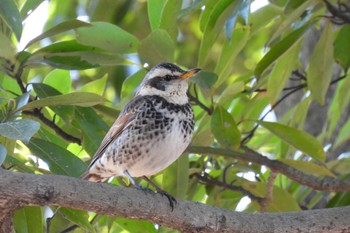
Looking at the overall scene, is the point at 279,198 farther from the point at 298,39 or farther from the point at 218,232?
the point at 218,232

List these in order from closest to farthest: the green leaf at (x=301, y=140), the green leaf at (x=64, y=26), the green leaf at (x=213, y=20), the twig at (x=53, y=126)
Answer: the green leaf at (x=64, y=26)
the green leaf at (x=213, y=20)
the twig at (x=53, y=126)
the green leaf at (x=301, y=140)

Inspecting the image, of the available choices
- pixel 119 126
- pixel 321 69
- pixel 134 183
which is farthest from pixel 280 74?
pixel 134 183

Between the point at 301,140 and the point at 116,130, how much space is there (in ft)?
3.36

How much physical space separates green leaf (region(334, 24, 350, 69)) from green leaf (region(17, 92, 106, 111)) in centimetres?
153

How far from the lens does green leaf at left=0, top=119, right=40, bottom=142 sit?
382 centimetres

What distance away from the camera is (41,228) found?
453cm

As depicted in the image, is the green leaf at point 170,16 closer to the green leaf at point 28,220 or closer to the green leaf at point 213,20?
the green leaf at point 213,20

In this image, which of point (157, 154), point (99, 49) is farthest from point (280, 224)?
point (99, 49)

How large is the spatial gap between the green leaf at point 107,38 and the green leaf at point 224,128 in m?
0.58

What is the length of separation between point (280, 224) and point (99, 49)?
159 centimetres

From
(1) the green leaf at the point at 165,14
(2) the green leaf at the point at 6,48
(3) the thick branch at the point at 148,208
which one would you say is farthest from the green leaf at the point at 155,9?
(3) the thick branch at the point at 148,208

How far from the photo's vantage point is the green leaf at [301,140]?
16.9ft

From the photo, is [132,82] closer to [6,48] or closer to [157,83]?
[157,83]

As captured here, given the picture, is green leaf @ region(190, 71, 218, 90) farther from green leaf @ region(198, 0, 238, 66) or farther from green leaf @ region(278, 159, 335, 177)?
green leaf @ region(278, 159, 335, 177)
